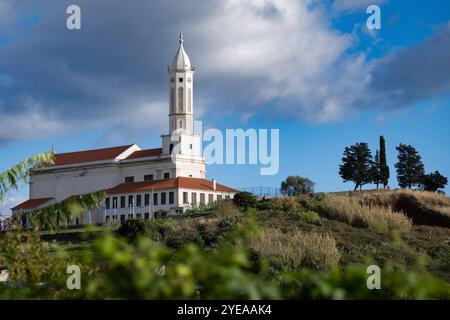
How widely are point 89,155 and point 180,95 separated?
14.3 meters

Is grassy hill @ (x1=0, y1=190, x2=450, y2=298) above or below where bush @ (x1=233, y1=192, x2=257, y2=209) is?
below

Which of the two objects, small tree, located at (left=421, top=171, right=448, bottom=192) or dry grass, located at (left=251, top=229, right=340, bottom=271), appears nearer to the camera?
dry grass, located at (left=251, top=229, right=340, bottom=271)

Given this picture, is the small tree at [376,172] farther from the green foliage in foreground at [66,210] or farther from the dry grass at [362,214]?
the green foliage in foreground at [66,210]

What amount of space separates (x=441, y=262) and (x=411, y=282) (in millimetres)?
24369

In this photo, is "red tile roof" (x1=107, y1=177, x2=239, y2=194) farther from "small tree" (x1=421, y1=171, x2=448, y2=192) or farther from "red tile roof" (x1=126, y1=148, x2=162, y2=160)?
"small tree" (x1=421, y1=171, x2=448, y2=192)

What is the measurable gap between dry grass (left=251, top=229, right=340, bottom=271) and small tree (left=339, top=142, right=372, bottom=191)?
5089cm

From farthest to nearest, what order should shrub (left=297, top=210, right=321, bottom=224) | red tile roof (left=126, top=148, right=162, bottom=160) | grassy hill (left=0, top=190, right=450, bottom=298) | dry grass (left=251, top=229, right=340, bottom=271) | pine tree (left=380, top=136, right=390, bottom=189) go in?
red tile roof (left=126, top=148, right=162, bottom=160), pine tree (left=380, top=136, right=390, bottom=189), shrub (left=297, top=210, right=321, bottom=224), dry grass (left=251, top=229, right=340, bottom=271), grassy hill (left=0, top=190, right=450, bottom=298)

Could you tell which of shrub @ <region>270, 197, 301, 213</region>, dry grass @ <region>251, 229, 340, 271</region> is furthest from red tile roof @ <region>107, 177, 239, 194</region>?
dry grass @ <region>251, 229, 340, 271</region>

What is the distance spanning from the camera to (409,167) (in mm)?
78250

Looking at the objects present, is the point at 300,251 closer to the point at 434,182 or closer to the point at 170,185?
the point at 434,182

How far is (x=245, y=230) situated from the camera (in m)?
5.93

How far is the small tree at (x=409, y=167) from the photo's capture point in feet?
255

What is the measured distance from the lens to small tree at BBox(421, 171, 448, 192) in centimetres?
7375
